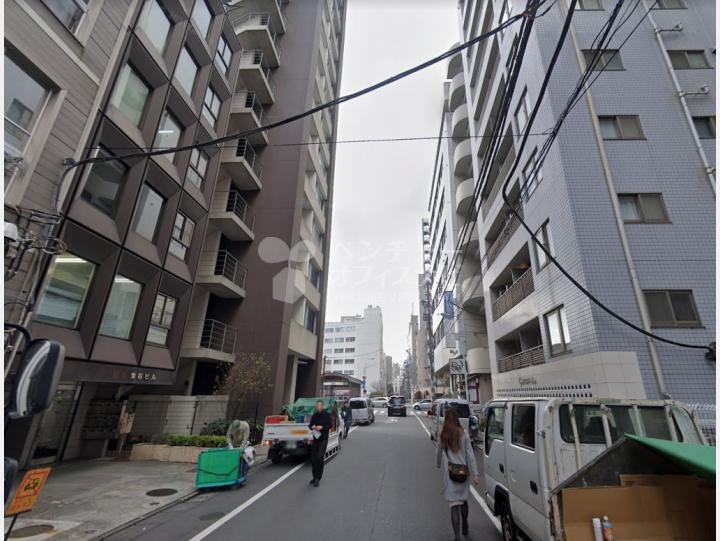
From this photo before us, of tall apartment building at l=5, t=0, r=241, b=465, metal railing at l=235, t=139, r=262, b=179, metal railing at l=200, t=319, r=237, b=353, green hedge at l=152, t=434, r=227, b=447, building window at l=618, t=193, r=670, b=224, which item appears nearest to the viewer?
tall apartment building at l=5, t=0, r=241, b=465

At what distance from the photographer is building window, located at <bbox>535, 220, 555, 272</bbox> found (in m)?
13.0

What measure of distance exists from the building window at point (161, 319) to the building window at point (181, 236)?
5.25ft

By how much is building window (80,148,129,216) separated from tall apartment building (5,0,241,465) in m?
0.03

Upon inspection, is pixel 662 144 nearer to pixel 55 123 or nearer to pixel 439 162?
pixel 55 123

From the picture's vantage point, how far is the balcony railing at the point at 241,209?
18234 millimetres

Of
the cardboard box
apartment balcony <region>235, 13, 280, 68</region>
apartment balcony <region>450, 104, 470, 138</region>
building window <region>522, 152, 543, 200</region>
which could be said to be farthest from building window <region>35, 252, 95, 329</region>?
apartment balcony <region>450, 104, 470, 138</region>

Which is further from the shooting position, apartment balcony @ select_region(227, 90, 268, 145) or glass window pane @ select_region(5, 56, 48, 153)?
apartment balcony @ select_region(227, 90, 268, 145)

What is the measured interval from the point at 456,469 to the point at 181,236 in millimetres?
11575

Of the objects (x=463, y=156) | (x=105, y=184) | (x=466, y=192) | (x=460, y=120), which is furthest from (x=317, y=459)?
(x=460, y=120)

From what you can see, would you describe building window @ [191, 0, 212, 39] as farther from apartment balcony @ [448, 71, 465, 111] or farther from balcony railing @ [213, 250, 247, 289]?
apartment balcony @ [448, 71, 465, 111]

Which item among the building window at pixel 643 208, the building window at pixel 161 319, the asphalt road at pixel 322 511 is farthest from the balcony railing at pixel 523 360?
the building window at pixel 161 319

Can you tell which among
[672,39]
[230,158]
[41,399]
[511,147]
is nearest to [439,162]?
[511,147]

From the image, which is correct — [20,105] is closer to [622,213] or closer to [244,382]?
[244,382]

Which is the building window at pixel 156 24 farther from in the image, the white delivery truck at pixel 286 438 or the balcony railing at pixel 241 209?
the white delivery truck at pixel 286 438
